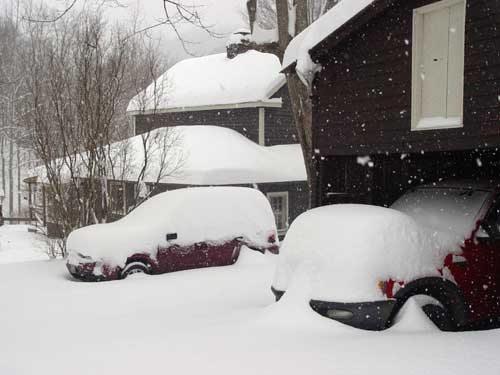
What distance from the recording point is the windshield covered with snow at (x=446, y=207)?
6.26 meters

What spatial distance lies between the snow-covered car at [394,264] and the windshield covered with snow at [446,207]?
0.02 m

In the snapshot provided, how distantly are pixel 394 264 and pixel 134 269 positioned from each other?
18.2 feet

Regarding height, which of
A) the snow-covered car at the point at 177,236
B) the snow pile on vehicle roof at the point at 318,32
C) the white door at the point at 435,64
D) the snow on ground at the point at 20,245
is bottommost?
the snow on ground at the point at 20,245

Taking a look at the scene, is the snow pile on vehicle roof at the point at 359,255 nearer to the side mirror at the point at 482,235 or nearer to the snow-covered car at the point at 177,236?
the side mirror at the point at 482,235

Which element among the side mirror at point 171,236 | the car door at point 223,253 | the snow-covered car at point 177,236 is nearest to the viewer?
the snow-covered car at point 177,236

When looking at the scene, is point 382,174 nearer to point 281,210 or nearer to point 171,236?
point 171,236

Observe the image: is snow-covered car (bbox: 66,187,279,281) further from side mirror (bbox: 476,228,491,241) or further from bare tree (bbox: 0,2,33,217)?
bare tree (bbox: 0,2,33,217)

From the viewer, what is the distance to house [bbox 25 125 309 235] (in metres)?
17.0

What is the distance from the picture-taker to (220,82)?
2169cm

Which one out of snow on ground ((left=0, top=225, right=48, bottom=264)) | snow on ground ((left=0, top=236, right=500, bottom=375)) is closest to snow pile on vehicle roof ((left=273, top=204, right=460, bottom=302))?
snow on ground ((left=0, top=236, right=500, bottom=375))

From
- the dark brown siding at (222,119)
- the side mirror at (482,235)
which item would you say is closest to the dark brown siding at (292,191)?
the dark brown siding at (222,119)

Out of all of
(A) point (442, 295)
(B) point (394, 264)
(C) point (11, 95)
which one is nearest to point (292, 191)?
(A) point (442, 295)

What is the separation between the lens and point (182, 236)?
33.0ft

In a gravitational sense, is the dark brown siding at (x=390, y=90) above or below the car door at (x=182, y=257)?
above
